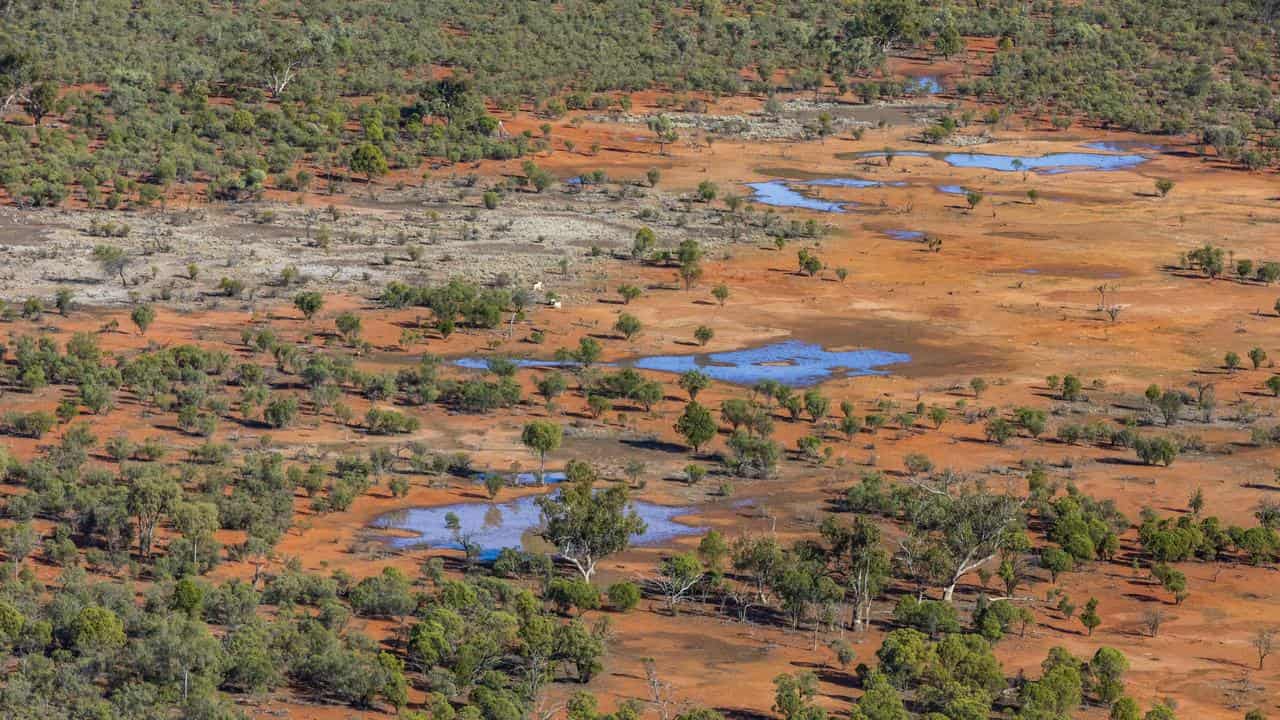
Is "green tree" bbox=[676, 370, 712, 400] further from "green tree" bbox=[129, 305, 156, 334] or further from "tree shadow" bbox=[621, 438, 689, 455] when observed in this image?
"green tree" bbox=[129, 305, 156, 334]

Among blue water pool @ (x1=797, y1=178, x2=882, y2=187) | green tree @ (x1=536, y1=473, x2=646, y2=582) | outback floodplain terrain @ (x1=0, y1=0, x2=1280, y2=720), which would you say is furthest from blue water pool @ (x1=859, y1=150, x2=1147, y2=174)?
green tree @ (x1=536, y1=473, x2=646, y2=582)

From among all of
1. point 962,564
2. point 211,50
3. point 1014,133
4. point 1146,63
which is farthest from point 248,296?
point 1146,63

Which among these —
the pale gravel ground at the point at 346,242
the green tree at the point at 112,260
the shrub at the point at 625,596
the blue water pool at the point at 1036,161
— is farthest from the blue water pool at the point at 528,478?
the blue water pool at the point at 1036,161

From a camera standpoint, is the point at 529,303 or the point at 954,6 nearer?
the point at 529,303

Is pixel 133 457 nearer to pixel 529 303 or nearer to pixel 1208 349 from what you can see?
pixel 529 303

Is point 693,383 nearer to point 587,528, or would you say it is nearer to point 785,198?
point 587,528
